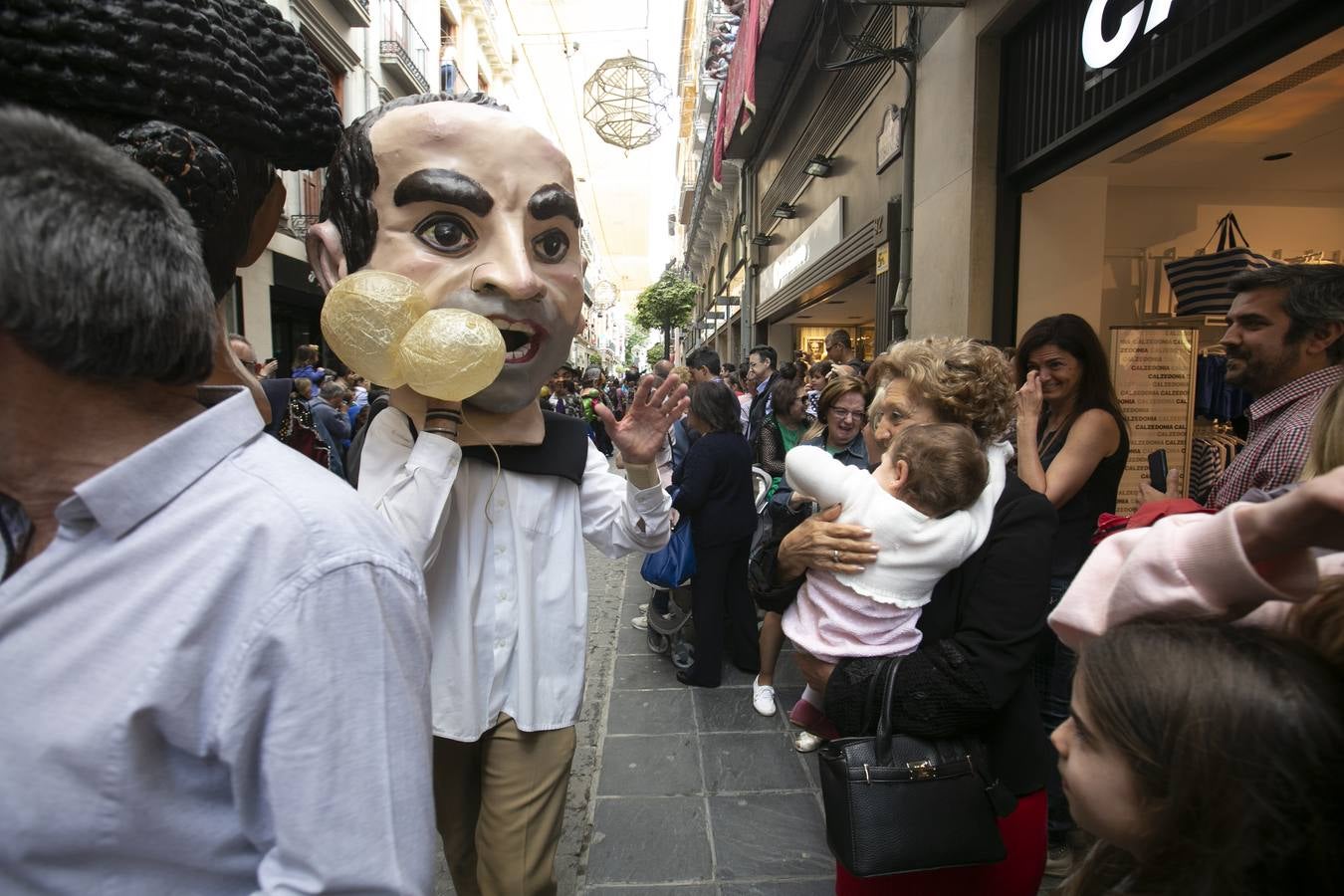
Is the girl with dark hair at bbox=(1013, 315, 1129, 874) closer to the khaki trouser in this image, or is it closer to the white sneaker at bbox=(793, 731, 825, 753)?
the white sneaker at bbox=(793, 731, 825, 753)

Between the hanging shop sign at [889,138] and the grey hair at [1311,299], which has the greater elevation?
the hanging shop sign at [889,138]

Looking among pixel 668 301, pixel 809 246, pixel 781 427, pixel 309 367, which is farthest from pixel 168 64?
pixel 668 301

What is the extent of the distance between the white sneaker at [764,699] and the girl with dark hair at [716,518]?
0.32m

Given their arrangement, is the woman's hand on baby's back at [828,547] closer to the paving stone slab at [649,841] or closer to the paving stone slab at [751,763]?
the paving stone slab at [649,841]

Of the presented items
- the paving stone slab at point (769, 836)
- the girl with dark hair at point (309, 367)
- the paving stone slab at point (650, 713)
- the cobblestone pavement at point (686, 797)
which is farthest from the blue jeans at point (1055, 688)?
the girl with dark hair at point (309, 367)

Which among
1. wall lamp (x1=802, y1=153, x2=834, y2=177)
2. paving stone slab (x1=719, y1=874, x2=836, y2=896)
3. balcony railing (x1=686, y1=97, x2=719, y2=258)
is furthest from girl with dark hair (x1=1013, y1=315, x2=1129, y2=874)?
balcony railing (x1=686, y1=97, x2=719, y2=258)

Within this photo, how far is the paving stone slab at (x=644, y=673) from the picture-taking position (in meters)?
4.14

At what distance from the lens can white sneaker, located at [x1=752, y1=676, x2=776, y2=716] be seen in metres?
3.77

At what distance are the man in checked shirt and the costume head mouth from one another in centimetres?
203

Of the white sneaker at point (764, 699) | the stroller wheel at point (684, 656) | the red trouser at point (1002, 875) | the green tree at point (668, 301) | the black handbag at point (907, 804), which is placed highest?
the green tree at point (668, 301)

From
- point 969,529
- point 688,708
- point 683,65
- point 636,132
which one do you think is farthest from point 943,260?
point 683,65

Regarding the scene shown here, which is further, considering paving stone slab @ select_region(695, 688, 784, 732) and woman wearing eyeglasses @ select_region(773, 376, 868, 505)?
woman wearing eyeglasses @ select_region(773, 376, 868, 505)

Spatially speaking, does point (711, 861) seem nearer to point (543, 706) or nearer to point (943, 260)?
point (543, 706)

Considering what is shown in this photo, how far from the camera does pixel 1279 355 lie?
2223 millimetres
